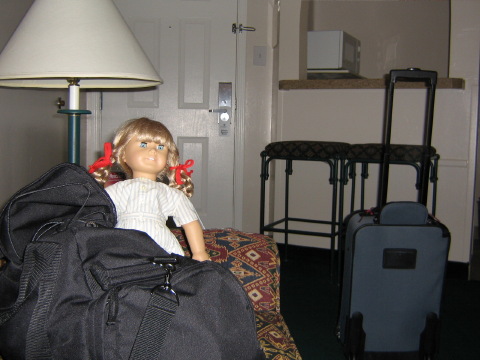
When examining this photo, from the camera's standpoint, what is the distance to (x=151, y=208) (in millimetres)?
1312

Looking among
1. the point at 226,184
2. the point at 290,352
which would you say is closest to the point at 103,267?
the point at 290,352

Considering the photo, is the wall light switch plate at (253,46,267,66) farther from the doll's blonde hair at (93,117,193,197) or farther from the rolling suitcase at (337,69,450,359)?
the doll's blonde hair at (93,117,193,197)

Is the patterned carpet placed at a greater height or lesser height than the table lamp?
lesser

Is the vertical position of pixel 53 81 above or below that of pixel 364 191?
above

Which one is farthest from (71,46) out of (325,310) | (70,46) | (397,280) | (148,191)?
(325,310)

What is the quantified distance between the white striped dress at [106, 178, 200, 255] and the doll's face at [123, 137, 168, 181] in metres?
0.03

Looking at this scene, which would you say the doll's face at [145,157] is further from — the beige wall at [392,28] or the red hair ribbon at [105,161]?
the beige wall at [392,28]

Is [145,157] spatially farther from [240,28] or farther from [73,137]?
[240,28]

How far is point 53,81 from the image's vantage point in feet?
5.26

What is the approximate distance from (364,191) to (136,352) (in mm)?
2818

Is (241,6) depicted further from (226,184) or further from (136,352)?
(136,352)

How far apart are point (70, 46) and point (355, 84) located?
8.17 feet

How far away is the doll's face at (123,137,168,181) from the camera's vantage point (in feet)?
4.43

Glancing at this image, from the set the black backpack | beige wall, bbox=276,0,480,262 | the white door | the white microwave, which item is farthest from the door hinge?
the black backpack
